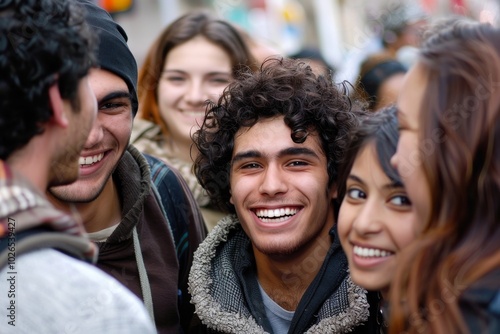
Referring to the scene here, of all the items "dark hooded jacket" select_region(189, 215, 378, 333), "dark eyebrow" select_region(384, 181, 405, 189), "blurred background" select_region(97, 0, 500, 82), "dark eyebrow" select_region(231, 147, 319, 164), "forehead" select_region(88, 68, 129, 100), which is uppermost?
"dark eyebrow" select_region(384, 181, 405, 189)

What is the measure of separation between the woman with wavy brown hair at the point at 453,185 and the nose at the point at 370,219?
0.89 ft

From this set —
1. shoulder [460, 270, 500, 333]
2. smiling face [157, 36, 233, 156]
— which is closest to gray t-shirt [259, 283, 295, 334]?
shoulder [460, 270, 500, 333]

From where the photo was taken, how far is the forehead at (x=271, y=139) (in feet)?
11.5

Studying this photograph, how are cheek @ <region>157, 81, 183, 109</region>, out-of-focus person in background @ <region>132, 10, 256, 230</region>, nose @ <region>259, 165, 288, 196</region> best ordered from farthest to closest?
cheek @ <region>157, 81, 183, 109</region> → out-of-focus person in background @ <region>132, 10, 256, 230</region> → nose @ <region>259, 165, 288, 196</region>

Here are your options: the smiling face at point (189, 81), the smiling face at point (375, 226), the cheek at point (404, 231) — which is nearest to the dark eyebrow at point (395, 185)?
the smiling face at point (375, 226)

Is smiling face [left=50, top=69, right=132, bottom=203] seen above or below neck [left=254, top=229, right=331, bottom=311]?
above

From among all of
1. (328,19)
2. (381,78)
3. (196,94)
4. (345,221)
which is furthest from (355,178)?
(328,19)

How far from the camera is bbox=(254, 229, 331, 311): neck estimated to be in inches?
137

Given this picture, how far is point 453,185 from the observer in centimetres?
210

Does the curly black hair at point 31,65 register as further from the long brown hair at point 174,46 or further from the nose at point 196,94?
the long brown hair at point 174,46

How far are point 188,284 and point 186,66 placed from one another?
6.70ft

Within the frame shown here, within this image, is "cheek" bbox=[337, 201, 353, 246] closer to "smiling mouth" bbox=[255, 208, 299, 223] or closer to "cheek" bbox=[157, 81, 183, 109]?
"smiling mouth" bbox=[255, 208, 299, 223]

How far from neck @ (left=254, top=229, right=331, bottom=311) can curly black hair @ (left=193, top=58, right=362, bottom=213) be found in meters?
0.33

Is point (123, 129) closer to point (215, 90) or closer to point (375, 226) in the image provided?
point (375, 226)
